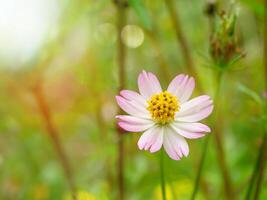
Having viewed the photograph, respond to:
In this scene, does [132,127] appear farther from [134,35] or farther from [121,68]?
[134,35]

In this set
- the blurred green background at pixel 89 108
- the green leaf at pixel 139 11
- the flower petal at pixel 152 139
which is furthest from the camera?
the blurred green background at pixel 89 108

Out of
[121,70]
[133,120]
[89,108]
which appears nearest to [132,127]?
[133,120]

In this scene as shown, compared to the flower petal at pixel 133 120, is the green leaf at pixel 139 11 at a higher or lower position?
higher

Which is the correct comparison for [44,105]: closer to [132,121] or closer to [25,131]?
[25,131]

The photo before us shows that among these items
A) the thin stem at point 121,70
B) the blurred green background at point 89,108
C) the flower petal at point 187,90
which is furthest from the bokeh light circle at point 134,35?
the flower petal at point 187,90

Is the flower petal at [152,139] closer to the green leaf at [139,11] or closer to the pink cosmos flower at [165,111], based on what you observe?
the pink cosmos flower at [165,111]

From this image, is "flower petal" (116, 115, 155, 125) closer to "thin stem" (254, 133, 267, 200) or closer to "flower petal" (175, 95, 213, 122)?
"flower petal" (175, 95, 213, 122)

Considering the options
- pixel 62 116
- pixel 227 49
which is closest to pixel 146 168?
pixel 62 116
